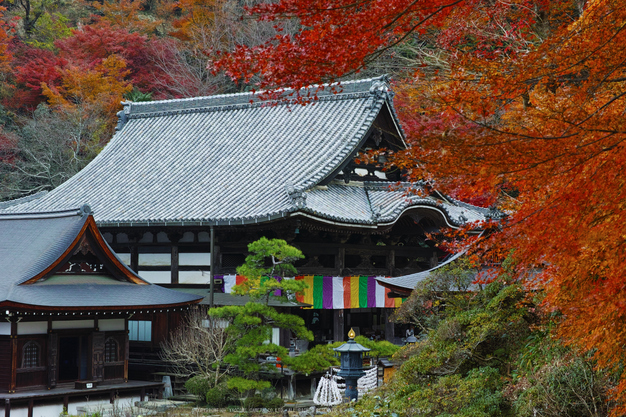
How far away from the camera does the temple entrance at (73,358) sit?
15883 millimetres

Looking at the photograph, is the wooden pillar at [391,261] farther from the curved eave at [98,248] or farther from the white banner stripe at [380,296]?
the curved eave at [98,248]

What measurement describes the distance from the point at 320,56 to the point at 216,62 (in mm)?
1039

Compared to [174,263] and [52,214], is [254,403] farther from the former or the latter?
[52,214]

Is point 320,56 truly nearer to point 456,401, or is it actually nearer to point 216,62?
point 216,62

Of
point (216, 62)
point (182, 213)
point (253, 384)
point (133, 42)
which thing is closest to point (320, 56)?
point (216, 62)

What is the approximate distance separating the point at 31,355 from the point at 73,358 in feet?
→ 4.57

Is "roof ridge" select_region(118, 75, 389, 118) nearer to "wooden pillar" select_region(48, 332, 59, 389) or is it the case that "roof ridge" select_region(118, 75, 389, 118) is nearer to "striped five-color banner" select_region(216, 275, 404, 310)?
"striped five-color banner" select_region(216, 275, 404, 310)

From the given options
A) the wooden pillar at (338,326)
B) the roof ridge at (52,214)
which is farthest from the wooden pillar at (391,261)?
the roof ridge at (52,214)

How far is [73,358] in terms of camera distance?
16.3 meters

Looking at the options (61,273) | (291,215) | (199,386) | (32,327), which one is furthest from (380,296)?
(32,327)

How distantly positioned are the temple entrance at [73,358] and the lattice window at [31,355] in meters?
0.81

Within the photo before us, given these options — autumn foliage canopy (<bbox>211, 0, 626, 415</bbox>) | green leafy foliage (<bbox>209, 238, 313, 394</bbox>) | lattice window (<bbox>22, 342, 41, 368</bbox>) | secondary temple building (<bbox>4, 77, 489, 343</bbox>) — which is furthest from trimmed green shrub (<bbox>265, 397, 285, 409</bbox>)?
autumn foliage canopy (<bbox>211, 0, 626, 415</bbox>)

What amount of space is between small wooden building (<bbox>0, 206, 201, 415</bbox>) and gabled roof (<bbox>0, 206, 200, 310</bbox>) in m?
0.02

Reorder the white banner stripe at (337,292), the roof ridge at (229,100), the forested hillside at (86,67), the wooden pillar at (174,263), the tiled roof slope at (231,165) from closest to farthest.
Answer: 1. the tiled roof slope at (231,165)
2. the white banner stripe at (337,292)
3. the wooden pillar at (174,263)
4. the roof ridge at (229,100)
5. the forested hillside at (86,67)
